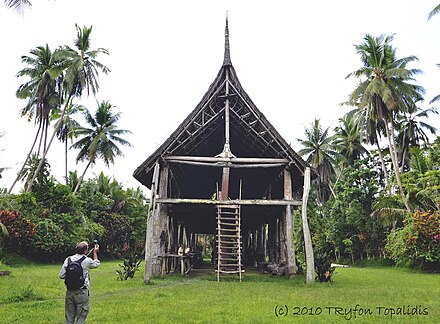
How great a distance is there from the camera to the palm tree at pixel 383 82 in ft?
79.4

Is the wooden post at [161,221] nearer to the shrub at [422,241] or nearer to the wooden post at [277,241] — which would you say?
the wooden post at [277,241]

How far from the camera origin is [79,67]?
26.9 meters

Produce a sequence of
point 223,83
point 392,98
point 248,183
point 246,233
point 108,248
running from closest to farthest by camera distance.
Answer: point 223,83 < point 248,183 < point 392,98 < point 246,233 < point 108,248

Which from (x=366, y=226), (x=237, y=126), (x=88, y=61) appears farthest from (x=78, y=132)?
(x=366, y=226)

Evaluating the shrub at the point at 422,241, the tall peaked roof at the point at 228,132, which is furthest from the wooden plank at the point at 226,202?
the shrub at the point at 422,241

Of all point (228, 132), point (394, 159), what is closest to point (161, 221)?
point (228, 132)

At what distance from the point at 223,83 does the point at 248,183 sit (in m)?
6.83

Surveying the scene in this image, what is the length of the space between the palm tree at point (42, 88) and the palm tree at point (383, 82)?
21.3 meters

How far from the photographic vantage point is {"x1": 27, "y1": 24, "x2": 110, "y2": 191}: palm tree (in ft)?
88.9

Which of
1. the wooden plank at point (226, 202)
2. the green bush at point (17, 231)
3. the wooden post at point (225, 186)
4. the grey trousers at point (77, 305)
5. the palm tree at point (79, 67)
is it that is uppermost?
the palm tree at point (79, 67)

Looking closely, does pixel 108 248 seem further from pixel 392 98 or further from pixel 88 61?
pixel 392 98

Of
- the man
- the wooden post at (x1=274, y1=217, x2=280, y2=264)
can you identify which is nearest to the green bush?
the wooden post at (x1=274, y1=217, x2=280, y2=264)

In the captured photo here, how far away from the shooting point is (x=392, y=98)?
2373 centimetres

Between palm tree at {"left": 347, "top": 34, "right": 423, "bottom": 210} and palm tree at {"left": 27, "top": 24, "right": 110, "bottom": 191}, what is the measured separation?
1894 centimetres
